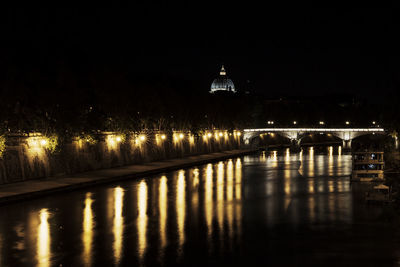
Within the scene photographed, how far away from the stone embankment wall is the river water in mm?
6663

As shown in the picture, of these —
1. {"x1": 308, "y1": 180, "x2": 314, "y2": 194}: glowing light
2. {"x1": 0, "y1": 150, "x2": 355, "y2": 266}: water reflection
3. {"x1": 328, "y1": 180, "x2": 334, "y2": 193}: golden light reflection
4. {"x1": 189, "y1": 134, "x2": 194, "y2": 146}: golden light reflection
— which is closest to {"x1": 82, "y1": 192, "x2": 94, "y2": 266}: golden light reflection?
{"x1": 0, "y1": 150, "x2": 355, "y2": 266}: water reflection

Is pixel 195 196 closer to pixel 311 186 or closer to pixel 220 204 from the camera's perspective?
pixel 220 204

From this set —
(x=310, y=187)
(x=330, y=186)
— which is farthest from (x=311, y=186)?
(x=330, y=186)

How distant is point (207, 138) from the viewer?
82.5 metres

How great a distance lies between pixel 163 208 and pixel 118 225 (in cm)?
443

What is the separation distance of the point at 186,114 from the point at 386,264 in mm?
59659

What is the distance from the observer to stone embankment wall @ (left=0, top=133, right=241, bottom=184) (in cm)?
3466

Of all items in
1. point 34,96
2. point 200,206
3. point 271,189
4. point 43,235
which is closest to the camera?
point 43,235

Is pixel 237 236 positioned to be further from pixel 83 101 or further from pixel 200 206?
pixel 83 101

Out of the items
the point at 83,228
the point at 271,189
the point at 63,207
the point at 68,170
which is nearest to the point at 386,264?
the point at 83,228

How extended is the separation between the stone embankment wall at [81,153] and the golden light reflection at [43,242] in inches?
532

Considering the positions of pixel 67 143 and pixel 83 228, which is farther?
pixel 67 143

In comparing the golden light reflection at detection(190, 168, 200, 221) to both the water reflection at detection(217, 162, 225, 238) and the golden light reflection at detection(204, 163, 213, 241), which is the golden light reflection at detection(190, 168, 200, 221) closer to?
the golden light reflection at detection(204, 163, 213, 241)

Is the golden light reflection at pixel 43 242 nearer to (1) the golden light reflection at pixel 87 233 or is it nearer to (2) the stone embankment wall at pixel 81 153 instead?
(1) the golden light reflection at pixel 87 233
